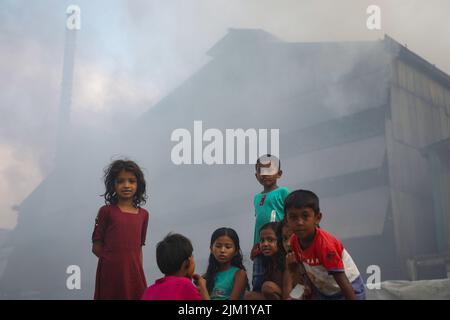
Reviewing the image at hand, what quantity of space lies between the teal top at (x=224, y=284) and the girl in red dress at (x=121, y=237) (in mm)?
400

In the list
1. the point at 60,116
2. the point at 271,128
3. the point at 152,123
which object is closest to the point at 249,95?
the point at 271,128

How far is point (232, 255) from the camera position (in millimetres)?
2775

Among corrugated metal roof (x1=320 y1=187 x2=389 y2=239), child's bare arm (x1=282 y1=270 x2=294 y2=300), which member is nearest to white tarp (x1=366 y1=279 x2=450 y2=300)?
child's bare arm (x1=282 y1=270 x2=294 y2=300)

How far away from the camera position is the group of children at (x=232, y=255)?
82.4 inches

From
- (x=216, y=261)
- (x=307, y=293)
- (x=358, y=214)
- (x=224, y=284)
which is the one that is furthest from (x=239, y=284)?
(x=358, y=214)

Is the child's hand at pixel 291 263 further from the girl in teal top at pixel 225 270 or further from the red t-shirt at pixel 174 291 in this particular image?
the red t-shirt at pixel 174 291

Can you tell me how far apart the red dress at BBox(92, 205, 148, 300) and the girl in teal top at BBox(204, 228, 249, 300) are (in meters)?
0.41

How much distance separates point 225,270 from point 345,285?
87cm

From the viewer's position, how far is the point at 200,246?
31.8 ft

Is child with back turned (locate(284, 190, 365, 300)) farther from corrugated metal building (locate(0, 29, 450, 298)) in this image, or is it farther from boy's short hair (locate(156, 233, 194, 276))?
corrugated metal building (locate(0, 29, 450, 298))

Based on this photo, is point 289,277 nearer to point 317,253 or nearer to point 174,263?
point 317,253

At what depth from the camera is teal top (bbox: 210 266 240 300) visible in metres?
2.72
